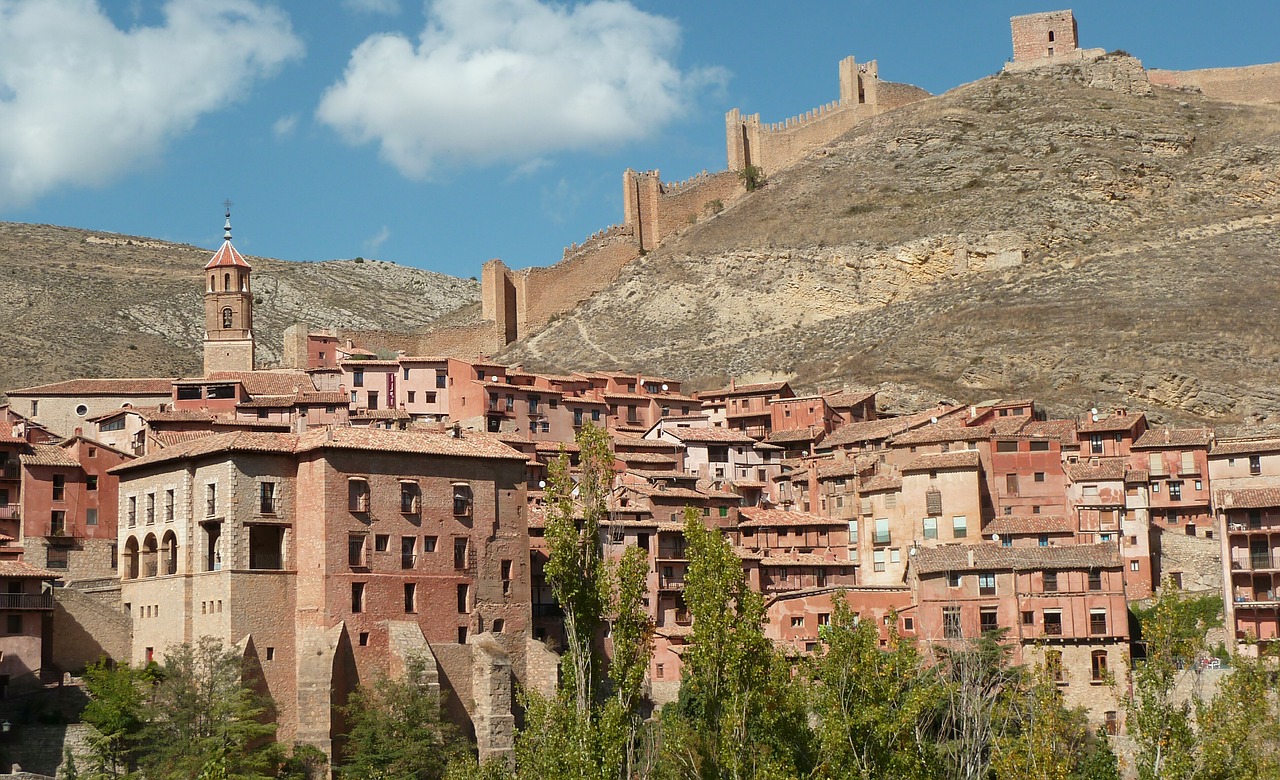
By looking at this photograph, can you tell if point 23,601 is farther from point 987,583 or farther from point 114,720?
point 987,583

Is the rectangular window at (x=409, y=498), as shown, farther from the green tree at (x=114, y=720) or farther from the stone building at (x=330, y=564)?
the green tree at (x=114, y=720)

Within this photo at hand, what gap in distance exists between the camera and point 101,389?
87.1 m

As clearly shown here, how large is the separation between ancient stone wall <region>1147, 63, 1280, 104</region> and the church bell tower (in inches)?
2933

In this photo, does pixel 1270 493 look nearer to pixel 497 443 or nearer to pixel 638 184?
pixel 497 443

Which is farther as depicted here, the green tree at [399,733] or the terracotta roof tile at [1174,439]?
the terracotta roof tile at [1174,439]

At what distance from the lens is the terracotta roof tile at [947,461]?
230 feet

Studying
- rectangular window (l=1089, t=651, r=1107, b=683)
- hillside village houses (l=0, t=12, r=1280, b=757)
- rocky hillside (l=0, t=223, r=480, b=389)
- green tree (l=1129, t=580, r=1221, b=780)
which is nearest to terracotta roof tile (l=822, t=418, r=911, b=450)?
hillside village houses (l=0, t=12, r=1280, b=757)

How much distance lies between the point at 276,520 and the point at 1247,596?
33340 millimetres

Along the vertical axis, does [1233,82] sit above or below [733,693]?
above

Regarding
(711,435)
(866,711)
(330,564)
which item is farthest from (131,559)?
(711,435)

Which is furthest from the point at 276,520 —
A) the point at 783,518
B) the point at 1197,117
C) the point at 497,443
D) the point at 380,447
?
the point at 1197,117

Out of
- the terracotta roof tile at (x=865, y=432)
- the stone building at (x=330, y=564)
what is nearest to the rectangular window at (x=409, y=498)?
the stone building at (x=330, y=564)

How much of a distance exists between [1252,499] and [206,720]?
37.2 meters

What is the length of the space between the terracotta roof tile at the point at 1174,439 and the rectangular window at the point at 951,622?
55.4ft
